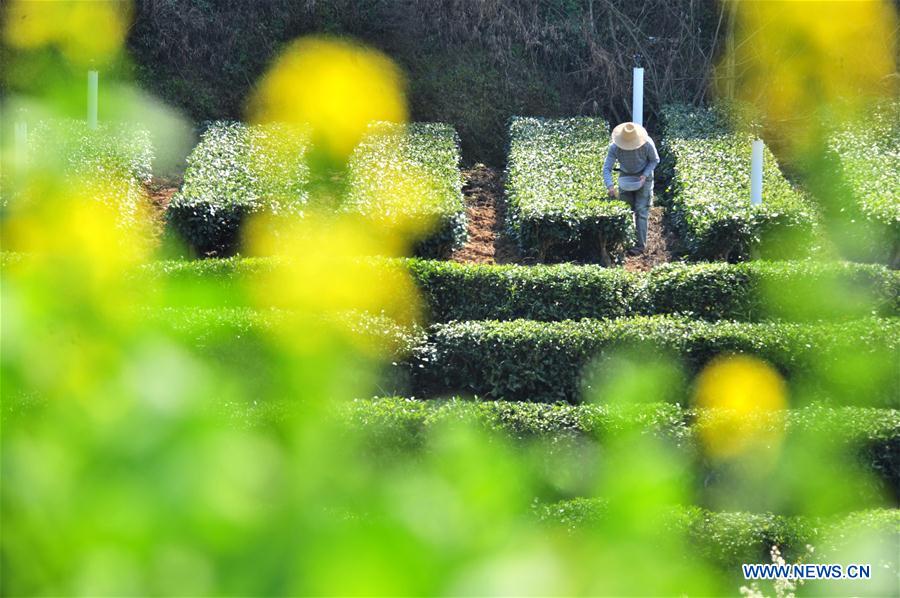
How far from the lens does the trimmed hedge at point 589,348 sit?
24.8 ft

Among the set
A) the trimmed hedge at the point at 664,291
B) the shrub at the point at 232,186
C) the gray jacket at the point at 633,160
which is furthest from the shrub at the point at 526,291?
the gray jacket at the point at 633,160

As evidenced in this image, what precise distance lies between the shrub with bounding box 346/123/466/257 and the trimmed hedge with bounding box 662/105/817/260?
207 centimetres

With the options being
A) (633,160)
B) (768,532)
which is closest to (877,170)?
(633,160)

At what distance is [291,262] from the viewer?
154 centimetres

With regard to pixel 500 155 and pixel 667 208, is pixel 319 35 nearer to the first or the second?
pixel 500 155

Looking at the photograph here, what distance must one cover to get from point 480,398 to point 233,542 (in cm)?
717

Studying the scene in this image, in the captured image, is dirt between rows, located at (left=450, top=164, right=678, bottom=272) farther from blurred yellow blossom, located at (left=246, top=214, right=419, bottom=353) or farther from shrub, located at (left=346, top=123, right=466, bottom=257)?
blurred yellow blossom, located at (left=246, top=214, right=419, bottom=353)

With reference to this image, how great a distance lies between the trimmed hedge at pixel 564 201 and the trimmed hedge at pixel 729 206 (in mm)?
670

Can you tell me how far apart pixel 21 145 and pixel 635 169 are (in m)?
9.50

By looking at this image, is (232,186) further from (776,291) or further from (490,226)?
(776,291)

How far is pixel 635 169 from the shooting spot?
430 inches

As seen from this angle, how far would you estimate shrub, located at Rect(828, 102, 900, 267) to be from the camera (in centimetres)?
1018

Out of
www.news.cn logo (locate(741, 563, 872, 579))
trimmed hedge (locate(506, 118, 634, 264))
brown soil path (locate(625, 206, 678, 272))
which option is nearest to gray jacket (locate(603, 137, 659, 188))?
trimmed hedge (locate(506, 118, 634, 264))

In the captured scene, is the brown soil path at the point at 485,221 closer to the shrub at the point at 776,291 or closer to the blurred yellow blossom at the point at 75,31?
the shrub at the point at 776,291
